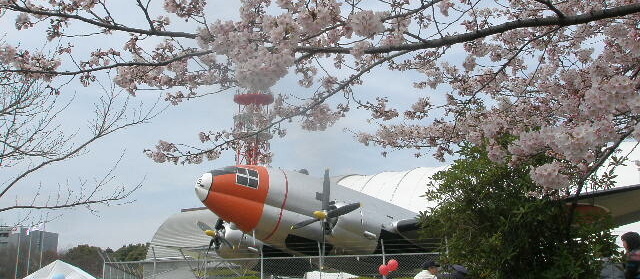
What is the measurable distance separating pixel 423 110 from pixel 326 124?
166 centimetres

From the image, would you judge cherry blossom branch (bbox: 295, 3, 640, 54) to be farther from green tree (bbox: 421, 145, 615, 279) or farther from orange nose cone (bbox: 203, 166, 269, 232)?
orange nose cone (bbox: 203, 166, 269, 232)

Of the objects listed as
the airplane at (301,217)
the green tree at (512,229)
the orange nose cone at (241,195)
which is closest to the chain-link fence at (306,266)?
the airplane at (301,217)

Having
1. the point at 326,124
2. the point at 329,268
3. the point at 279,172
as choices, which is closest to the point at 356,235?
the point at 329,268

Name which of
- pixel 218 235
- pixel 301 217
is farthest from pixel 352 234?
pixel 218 235

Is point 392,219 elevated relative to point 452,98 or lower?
lower

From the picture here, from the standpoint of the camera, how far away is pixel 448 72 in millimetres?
6965

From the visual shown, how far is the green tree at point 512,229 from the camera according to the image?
179 inches

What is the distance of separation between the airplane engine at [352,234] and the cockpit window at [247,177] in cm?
189

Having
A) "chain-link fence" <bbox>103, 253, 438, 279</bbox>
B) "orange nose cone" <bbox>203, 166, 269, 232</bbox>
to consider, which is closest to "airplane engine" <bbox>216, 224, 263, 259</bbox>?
"chain-link fence" <bbox>103, 253, 438, 279</bbox>

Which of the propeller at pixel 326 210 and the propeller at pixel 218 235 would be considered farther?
the propeller at pixel 218 235

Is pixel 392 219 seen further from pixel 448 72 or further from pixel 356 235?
pixel 448 72

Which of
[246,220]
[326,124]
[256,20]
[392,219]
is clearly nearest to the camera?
[256,20]

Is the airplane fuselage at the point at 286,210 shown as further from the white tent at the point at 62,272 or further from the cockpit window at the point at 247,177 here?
the white tent at the point at 62,272

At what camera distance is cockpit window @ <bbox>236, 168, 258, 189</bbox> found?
11.8 m
